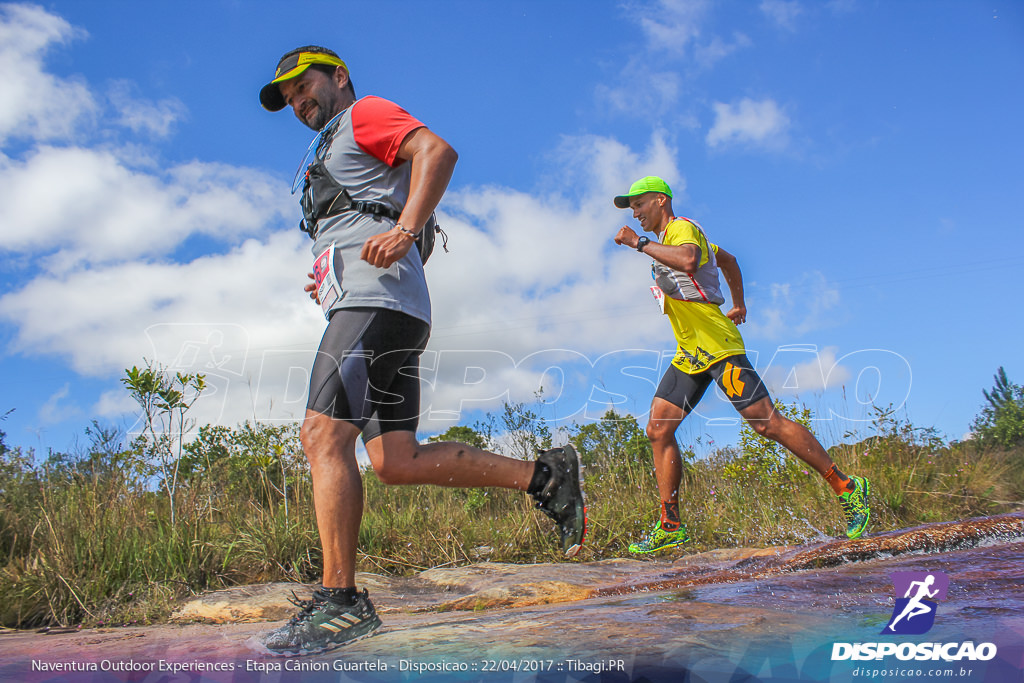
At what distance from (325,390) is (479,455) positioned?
29.9 inches

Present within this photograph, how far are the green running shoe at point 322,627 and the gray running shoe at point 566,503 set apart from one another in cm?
92

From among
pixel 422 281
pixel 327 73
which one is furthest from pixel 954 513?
pixel 327 73

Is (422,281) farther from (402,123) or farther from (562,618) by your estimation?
(562,618)

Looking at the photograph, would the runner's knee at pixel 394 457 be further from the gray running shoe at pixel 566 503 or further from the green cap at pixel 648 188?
the green cap at pixel 648 188

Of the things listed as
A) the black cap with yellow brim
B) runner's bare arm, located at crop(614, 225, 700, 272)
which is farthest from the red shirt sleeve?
runner's bare arm, located at crop(614, 225, 700, 272)

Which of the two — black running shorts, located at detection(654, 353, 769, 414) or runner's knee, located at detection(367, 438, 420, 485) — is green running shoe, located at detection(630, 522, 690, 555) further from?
runner's knee, located at detection(367, 438, 420, 485)

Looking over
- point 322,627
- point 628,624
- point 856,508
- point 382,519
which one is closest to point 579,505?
point 628,624

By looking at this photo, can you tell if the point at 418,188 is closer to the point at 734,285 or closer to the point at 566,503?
the point at 566,503

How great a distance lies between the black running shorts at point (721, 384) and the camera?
3.96m

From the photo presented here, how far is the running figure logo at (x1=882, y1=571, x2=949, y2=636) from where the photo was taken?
1913 millimetres

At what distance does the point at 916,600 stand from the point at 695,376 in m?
2.01

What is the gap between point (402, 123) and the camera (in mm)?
2518

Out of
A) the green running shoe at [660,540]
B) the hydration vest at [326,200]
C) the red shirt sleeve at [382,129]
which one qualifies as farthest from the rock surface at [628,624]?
the red shirt sleeve at [382,129]

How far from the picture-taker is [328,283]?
2.46 m
